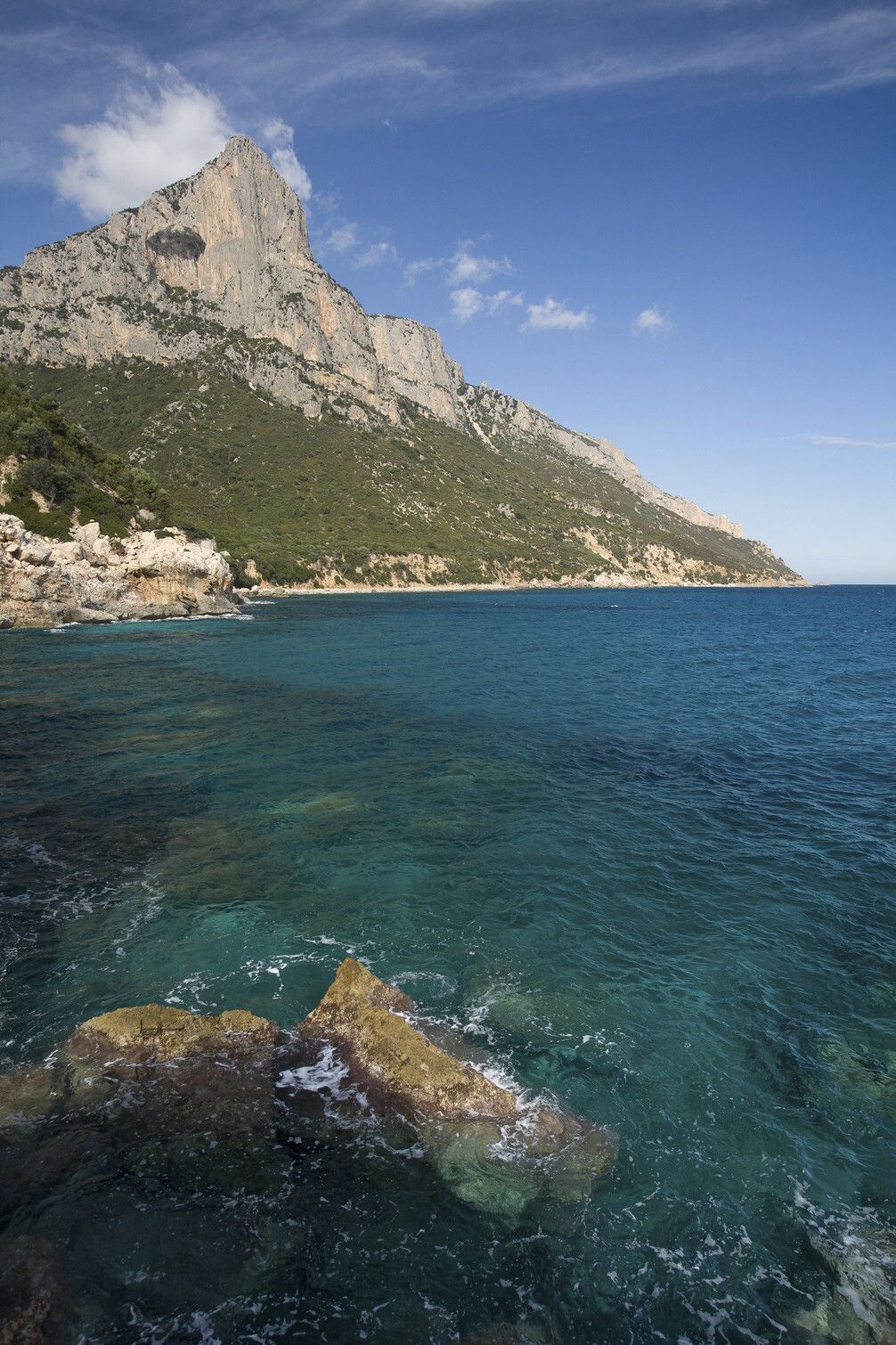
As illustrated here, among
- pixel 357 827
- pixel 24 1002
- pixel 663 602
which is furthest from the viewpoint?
pixel 663 602

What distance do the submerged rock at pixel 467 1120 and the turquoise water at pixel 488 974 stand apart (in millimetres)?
282

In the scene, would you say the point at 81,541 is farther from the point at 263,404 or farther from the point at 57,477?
the point at 263,404

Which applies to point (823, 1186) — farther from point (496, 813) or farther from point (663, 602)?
point (663, 602)

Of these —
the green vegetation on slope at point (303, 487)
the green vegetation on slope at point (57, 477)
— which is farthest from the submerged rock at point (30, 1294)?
the green vegetation on slope at point (303, 487)

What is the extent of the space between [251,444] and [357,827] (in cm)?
13411

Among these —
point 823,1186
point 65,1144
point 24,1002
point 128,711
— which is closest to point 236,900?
point 24,1002

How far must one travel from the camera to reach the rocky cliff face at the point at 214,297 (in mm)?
146500

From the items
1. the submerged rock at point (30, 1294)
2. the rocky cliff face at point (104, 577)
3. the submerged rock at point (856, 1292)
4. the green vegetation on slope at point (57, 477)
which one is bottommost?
the submerged rock at point (856, 1292)

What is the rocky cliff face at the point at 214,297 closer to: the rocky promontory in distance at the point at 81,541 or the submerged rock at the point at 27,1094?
the rocky promontory in distance at the point at 81,541

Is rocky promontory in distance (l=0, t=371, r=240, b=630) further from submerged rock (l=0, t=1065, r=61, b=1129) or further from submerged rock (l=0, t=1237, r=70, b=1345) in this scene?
submerged rock (l=0, t=1237, r=70, b=1345)

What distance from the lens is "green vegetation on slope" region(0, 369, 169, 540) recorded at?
62062 mm

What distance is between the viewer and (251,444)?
134375mm

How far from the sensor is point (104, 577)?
213ft

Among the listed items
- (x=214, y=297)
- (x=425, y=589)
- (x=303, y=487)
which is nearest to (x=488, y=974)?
(x=425, y=589)
